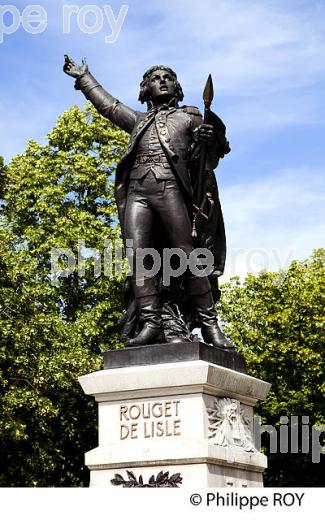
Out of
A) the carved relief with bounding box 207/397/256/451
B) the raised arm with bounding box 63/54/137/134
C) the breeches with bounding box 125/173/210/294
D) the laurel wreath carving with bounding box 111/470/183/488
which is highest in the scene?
the raised arm with bounding box 63/54/137/134

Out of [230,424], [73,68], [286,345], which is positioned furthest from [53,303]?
[230,424]

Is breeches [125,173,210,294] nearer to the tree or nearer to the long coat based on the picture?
the long coat

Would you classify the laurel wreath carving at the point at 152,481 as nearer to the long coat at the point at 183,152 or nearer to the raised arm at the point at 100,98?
the long coat at the point at 183,152

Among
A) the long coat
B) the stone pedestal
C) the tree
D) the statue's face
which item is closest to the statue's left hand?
the long coat

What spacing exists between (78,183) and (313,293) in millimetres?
9015

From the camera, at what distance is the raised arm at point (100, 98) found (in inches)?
429

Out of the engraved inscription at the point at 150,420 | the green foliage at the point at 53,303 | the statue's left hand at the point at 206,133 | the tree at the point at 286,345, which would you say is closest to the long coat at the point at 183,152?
the statue's left hand at the point at 206,133

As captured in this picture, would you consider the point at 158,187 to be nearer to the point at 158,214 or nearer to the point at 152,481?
the point at 158,214

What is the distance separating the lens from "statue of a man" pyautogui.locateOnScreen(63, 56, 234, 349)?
403 inches

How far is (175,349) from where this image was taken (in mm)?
9562

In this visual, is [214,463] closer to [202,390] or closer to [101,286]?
[202,390]

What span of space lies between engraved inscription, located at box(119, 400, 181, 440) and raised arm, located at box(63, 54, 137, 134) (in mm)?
3209

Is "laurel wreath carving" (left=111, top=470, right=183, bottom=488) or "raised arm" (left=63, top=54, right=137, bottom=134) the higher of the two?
"raised arm" (left=63, top=54, right=137, bottom=134)

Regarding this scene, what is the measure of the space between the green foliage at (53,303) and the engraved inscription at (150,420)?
14.8m
